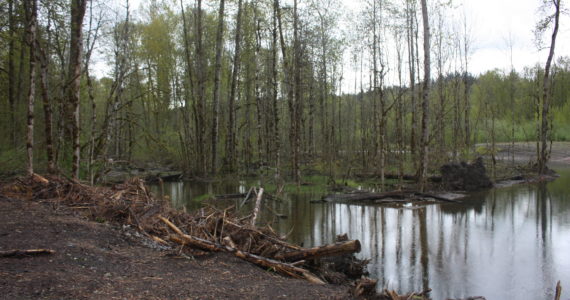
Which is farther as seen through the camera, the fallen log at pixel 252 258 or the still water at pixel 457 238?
the still water at pixel 457 238

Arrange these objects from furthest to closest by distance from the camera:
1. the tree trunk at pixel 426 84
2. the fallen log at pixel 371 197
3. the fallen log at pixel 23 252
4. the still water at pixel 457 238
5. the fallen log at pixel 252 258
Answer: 1. the tree trunk at pixel 426 84
2. the fallen log at pixel 371 197
3. the still water at pixel 457 238
4. the fallen log at pixel 252 258
5. the fallen log at pixel 23 252

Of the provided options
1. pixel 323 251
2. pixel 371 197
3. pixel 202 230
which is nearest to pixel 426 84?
pixel 371 197

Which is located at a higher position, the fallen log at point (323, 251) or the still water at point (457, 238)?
the fallen log at point (323, 251)

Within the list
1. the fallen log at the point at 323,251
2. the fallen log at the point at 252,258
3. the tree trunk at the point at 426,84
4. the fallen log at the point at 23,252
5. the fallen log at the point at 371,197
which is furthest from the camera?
the tree trunk at the point at 426,84

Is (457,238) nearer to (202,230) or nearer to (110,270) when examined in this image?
(202,230)

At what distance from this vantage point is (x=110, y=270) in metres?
4.38

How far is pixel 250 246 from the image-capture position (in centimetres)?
581

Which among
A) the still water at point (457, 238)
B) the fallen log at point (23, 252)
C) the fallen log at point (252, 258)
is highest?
the fallen log at point (23, 252)

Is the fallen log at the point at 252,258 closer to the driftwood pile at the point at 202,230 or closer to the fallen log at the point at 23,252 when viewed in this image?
the driftwood pile at the point at 202,230

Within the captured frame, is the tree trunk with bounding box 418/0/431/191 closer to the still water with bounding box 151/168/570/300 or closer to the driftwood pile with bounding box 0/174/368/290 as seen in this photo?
the still water with bounding box 151/168/570/300

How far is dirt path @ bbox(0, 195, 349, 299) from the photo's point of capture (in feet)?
12.0

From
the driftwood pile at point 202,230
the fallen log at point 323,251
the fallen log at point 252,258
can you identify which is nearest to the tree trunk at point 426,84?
the driftwood pile at point 202,230

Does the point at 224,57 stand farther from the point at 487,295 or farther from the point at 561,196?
the point at 487,295

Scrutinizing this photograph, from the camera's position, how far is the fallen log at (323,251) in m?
5.50
